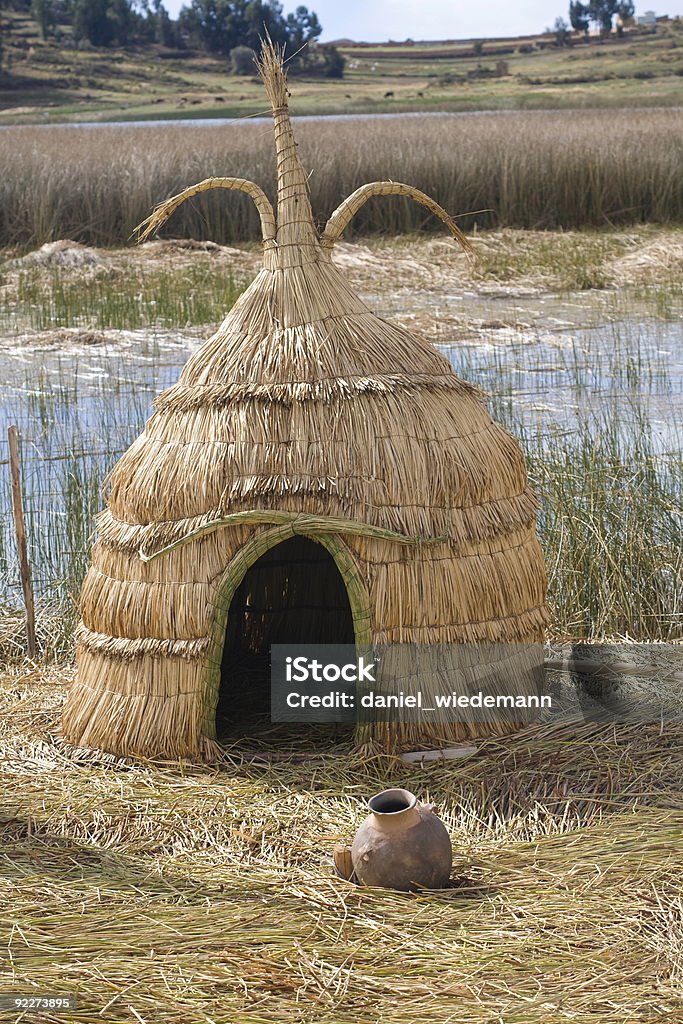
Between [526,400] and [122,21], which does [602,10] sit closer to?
[122,21]

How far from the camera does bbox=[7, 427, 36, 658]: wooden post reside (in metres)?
5.29

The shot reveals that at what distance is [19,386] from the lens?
948cm

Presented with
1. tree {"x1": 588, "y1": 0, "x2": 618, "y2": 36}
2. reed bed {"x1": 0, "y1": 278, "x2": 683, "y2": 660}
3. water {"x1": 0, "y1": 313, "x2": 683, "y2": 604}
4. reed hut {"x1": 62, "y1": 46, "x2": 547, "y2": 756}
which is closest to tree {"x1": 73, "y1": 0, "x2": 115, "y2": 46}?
tree {"x1": 588, "y1": 0, "x2": 618, "y2": 36}

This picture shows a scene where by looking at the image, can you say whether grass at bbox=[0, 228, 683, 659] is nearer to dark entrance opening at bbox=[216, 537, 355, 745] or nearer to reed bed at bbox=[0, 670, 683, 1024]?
dark entrance opening at bbox=[216, 537, 355, 745]

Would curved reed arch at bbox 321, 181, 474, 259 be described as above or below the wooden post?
above

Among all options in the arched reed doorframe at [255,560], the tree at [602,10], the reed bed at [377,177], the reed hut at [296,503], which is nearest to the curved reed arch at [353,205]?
the reed hut at [296,503]

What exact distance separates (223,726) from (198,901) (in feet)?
3.98

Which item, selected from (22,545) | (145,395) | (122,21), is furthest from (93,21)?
(22,545)

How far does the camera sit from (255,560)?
→ 12.9 ft

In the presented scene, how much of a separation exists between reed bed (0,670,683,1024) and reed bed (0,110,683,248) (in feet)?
44.4

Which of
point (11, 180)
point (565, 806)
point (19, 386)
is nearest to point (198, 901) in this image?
point (565, 806)

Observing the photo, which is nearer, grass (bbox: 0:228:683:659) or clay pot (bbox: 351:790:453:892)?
clay pot (bbox: 351:790:453:892)

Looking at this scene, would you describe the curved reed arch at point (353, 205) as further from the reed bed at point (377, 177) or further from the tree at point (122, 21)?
the tree at point (122, 21)

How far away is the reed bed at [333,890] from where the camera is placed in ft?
9.27
